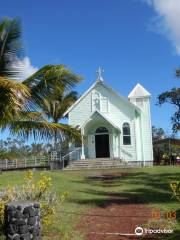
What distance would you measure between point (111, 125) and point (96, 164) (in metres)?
3.46

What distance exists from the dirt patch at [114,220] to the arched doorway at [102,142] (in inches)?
693

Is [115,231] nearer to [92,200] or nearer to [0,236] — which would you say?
[0,236]

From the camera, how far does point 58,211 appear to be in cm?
1051

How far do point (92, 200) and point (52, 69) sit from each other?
14.8ft

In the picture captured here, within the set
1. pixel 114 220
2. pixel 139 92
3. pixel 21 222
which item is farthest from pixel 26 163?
pixel 21 222

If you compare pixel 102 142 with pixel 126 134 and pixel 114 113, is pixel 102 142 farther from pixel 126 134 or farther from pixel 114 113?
pixel 114 113

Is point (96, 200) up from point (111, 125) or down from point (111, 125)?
down

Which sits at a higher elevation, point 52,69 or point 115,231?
point 52,69

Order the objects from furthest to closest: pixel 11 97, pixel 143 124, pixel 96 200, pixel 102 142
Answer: pixel 143 124
pixel 102 142
pixel 96 200
pixel 11 97

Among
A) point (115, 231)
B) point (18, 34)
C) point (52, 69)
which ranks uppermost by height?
point (18, 34)

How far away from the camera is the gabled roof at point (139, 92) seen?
3213 cm

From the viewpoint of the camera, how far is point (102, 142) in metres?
30.4

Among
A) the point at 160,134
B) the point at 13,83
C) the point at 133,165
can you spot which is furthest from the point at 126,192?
the point at 160,134

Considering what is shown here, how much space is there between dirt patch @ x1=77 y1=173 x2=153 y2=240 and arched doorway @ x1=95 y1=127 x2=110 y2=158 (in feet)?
57.7
